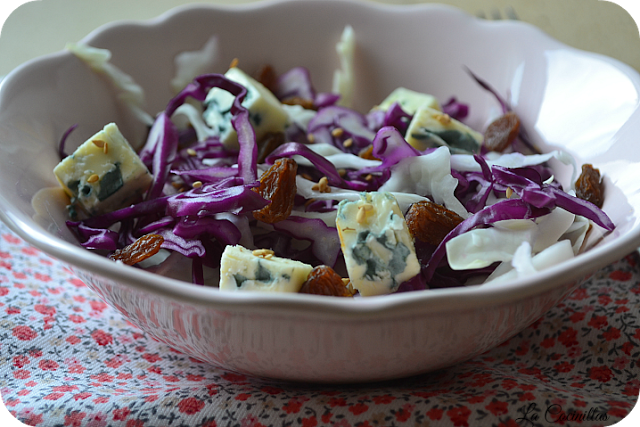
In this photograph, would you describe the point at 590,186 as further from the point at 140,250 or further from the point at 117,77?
the point at 117,77

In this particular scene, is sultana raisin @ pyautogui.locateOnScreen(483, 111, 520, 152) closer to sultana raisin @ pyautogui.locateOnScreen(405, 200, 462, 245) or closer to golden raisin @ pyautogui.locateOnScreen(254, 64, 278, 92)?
sultana raisin @ pyautogui.locateOnScreen(405, 200, 462, 245)

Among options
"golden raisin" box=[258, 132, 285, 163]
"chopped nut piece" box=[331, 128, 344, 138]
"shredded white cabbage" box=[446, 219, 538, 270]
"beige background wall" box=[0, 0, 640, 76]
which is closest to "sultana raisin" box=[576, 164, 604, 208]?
"shredded white cabbage" box=[446, 219, 538, 270]

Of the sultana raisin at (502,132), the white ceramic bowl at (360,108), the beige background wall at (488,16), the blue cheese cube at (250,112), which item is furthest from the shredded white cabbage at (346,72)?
the beige background wall at (488,16)

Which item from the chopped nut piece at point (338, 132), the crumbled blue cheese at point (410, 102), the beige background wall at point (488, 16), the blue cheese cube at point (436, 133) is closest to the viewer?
the blue cheese cube at point (436, 133)

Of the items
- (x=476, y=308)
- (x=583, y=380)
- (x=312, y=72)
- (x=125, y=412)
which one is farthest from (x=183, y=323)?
(x=312, y=72)

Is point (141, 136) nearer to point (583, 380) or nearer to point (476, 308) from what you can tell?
point (476, 308)

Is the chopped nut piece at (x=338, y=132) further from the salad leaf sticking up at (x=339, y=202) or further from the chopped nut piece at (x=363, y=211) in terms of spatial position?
the chopped nut piece at (x=363, y=211)

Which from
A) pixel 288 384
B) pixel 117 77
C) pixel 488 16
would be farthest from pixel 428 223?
pixel 488 16
